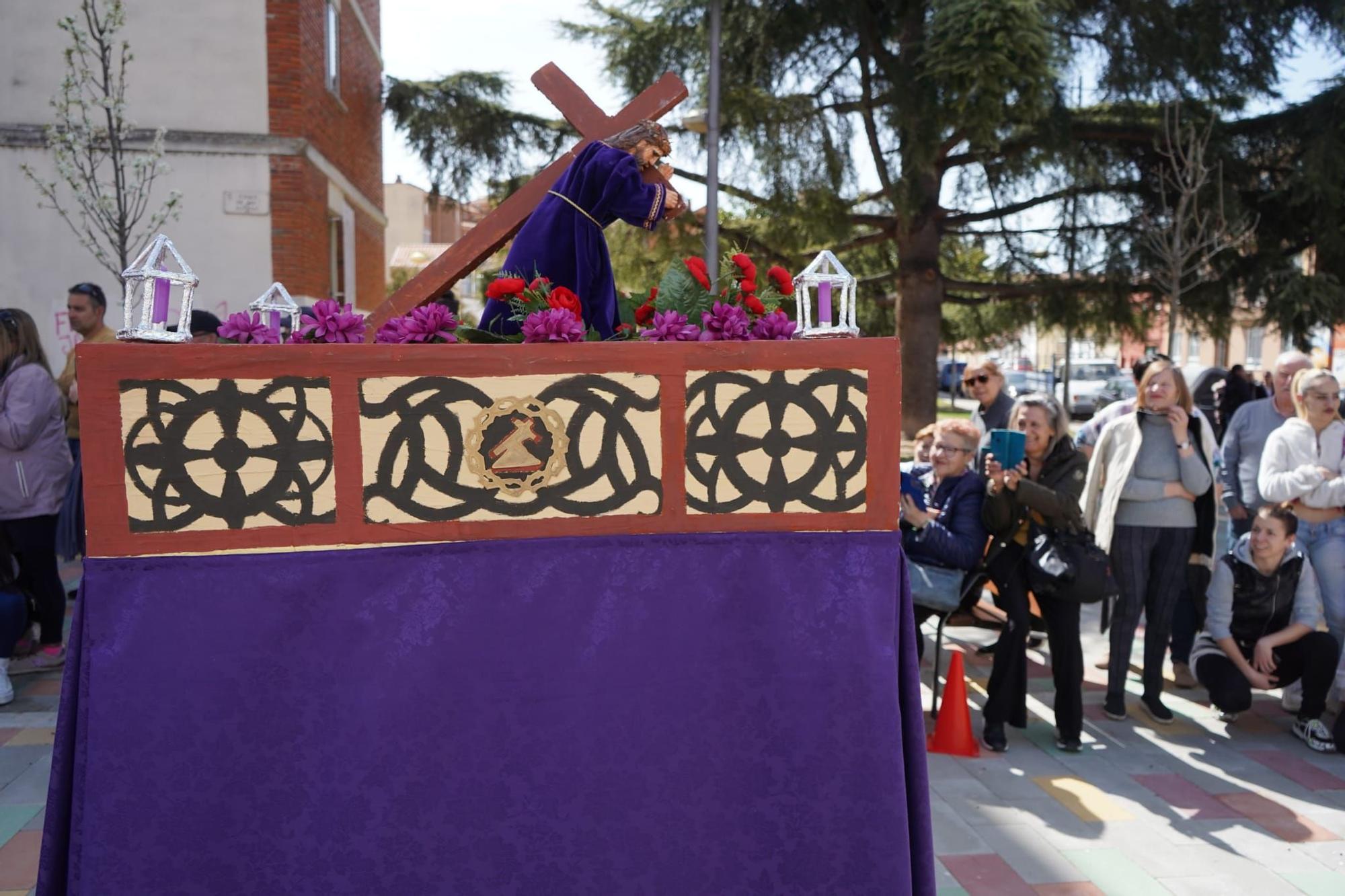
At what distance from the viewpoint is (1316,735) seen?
14.5ft

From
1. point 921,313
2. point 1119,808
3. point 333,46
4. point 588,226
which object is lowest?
point 1119,808

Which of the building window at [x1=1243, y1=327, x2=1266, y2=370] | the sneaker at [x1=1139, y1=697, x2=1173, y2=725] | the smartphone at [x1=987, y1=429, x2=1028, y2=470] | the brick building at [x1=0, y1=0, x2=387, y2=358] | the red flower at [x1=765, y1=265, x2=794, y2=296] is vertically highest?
the brick building at [x1=0, y1=0, x2=387, y2=358]

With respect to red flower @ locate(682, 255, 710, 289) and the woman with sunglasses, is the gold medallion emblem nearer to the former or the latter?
red flower @ locate(682, 255, 710, 289)

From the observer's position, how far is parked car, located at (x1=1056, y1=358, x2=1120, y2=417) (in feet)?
89.9

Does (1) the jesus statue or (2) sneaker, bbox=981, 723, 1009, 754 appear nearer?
(1) the jesus statue

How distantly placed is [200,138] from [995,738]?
9691 millimetres

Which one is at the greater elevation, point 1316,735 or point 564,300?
point 564,300

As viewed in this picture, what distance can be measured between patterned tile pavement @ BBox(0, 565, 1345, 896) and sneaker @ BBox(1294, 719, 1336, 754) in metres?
0.05

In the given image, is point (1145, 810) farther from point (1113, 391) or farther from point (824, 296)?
point (1113, 391)

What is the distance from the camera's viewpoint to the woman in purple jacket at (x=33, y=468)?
4.76m

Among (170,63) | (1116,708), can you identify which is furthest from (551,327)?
(170,63)

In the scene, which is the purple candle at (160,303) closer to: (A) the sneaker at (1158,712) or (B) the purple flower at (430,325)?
(B) the purple flower at (430,325)

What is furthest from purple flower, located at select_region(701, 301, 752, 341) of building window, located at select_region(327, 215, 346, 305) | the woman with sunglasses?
building window, located at select_region(327, 215, 346, 305)

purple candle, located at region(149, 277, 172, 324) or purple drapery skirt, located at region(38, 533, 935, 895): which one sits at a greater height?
purple candle, located at region(149, 277, 172, 324)
